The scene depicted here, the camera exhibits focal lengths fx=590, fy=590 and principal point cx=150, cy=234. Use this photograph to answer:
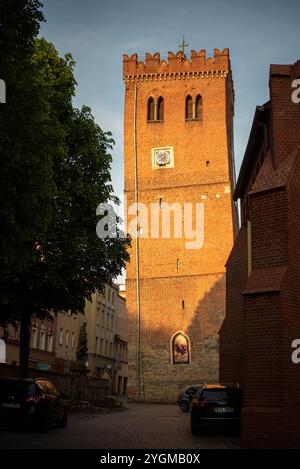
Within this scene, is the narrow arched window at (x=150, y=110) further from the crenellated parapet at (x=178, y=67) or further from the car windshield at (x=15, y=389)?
the car windshield at (x=15, y=389)

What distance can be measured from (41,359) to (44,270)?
2511 cm

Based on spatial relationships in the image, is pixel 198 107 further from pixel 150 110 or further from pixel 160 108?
pixel 150 110

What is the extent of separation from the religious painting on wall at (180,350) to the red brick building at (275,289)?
86.2 ft

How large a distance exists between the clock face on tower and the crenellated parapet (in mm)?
6048

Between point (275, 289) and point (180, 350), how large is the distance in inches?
1095

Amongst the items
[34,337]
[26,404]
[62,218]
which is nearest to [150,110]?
[34,337]

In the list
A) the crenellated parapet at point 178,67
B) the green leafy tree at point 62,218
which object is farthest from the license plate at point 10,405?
the crenellated parapet at point 178,67

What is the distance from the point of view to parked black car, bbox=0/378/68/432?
1530 cm

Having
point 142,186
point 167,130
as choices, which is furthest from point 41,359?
point 167,130

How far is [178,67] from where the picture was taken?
146 feet

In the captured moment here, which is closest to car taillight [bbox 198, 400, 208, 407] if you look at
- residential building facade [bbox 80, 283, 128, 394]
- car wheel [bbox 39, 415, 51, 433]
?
car wheel [bbox 39, 415, 51, 433]

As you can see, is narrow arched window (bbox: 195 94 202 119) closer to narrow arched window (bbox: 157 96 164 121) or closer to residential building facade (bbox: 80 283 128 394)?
narrow arched window (bbox: 157 96 164 121)

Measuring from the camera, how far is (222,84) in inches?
1724
